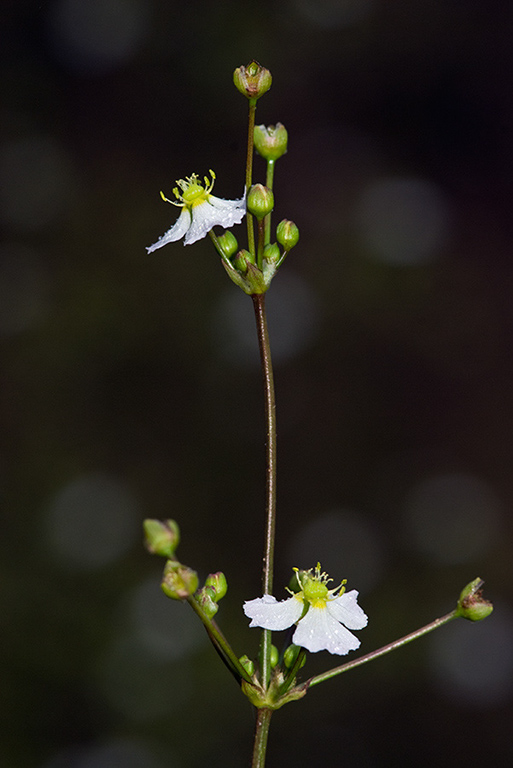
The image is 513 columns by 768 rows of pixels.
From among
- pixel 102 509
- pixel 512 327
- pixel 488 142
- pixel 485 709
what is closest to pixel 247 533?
pixel 102 509

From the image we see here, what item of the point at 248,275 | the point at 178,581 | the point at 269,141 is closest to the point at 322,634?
the point at 178,581

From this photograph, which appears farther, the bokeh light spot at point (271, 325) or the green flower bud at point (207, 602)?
the bokeh light spot at point (271, 325)

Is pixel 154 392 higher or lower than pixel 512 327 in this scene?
lower

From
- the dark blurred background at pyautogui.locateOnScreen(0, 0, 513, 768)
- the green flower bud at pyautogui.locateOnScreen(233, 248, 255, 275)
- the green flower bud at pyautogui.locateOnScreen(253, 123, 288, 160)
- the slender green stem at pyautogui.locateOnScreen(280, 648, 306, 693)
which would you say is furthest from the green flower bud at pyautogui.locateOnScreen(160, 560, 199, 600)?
the dark blurred background at pyautogui.locateOnScreen(0, 0, 513, 768)

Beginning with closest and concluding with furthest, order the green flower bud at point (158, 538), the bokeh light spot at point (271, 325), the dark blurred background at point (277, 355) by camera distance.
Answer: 1. the green flower bud at point (158, 538)
2. the dark blurred background at point (277, 355)
3. the bokeh light spot at point (271, 325)

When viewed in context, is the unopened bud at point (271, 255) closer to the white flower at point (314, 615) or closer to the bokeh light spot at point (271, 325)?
the white flower at point (314, 615)

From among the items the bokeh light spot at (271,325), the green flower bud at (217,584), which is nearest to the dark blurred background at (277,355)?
the bokeh light spot at (271,325)

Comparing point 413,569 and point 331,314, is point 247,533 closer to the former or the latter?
point 413,569

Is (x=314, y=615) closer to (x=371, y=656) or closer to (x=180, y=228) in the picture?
(x=371, y=656)
